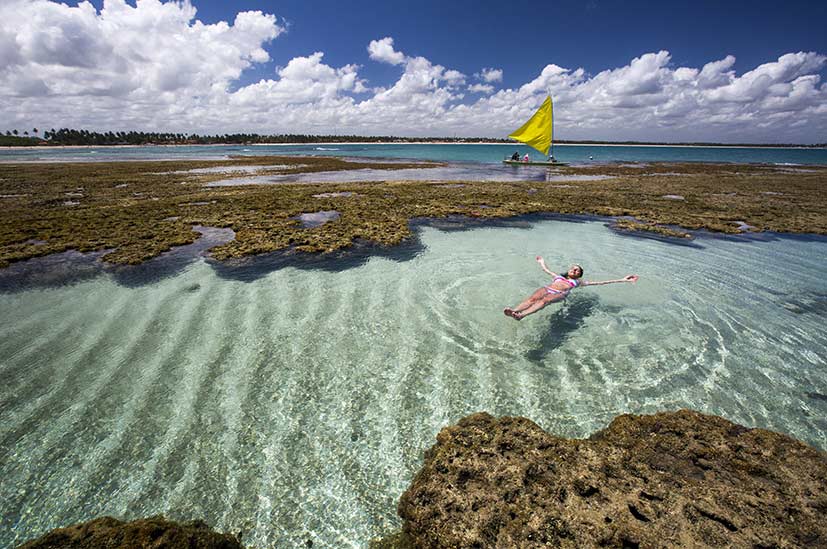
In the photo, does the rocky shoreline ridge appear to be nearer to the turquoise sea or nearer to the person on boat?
the turquoise sea

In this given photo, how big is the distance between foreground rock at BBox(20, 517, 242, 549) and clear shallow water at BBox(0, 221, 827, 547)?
900mm

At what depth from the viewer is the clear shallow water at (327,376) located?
4.80 metres

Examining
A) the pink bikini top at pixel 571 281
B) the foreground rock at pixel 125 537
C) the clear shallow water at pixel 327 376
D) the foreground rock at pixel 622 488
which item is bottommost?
the clear shallow water at pixel 327 376

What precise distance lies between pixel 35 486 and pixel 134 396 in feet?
6.23

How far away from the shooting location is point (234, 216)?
21.3 m

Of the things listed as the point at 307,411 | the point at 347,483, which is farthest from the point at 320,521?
the point at 307,411

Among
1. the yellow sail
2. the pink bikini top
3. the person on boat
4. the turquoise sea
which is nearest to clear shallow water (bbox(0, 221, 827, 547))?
the turquoise sea

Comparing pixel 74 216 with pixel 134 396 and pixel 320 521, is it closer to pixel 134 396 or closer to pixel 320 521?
pixel 134 396

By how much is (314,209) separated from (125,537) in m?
21.8

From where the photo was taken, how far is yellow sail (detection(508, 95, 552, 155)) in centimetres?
3947

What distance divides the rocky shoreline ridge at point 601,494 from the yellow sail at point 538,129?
40.9 m

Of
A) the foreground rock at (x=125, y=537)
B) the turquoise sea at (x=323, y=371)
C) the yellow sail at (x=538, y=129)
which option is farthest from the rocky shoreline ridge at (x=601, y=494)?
the yellow sail at (x=538, y=129)

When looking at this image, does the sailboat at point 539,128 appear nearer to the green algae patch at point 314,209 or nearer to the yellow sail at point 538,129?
the yellow sail at point 538,129

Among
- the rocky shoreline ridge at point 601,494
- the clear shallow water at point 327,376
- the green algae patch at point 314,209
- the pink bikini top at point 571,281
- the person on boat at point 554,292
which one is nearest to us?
the rocky shoreline ridge at point 601,494
